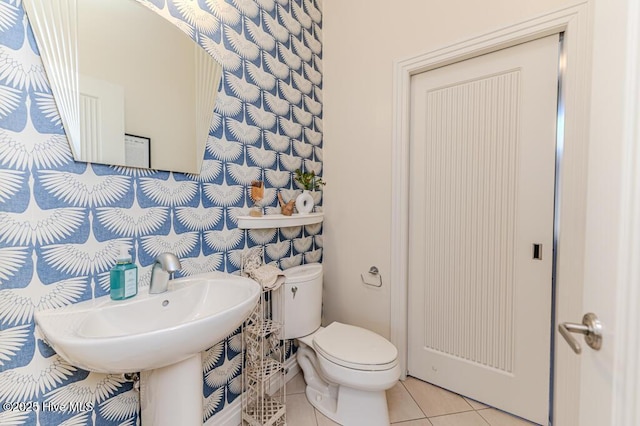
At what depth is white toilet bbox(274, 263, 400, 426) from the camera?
1.31 metres

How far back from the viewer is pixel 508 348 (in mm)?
1494

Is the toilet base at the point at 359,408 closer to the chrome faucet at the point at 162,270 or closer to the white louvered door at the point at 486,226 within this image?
the white louvered door at the point at 486,226

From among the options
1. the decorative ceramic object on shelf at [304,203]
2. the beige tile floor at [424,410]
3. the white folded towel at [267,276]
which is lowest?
the beige tile floor at [424,410]

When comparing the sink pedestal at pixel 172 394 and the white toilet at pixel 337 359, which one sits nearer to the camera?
the sink pedestal at pixel 172 394

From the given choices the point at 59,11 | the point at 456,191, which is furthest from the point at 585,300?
the point at 59,11

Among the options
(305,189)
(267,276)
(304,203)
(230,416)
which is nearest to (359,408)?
(230,416)

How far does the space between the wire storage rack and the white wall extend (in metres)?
0.68

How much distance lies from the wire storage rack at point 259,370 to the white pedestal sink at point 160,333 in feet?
1.18

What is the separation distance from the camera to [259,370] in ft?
4.48

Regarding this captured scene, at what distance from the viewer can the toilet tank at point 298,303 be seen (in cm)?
156

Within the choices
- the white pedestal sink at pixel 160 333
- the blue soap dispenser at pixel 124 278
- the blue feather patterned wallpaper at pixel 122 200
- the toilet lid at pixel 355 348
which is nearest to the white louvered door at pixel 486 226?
the toilet lid at pixel 355 348

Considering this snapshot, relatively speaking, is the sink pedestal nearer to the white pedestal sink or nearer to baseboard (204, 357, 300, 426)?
the white pedestal sink

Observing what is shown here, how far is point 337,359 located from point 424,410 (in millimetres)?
645

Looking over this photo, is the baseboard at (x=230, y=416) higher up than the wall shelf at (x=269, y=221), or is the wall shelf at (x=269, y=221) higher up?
the wall shelf at (x=269, y=221)
